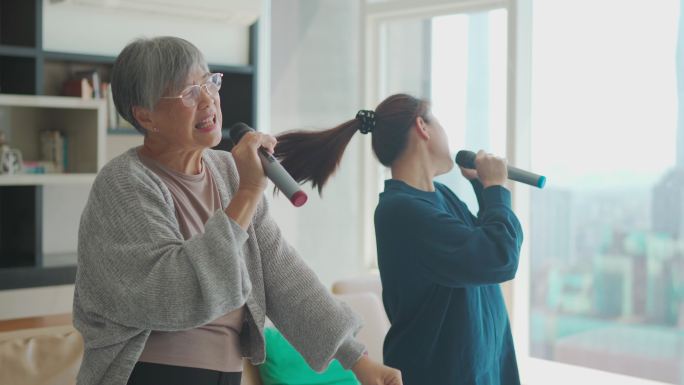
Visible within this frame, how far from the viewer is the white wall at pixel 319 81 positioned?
4.71 m

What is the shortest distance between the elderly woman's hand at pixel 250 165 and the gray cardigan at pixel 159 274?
0.27 ft

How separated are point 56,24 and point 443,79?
189cm

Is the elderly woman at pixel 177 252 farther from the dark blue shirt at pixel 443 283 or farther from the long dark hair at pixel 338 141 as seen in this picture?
the long dark hair at pixel 338 141

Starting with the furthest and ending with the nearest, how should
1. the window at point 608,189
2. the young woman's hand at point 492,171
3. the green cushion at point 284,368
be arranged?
the window at point 608,189, the green cushion at point 284,368, the young woman's hand at point 492,171

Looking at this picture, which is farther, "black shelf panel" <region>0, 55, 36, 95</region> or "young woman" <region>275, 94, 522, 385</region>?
"black shelf panel" <region>0, 55, 36, 95</region>

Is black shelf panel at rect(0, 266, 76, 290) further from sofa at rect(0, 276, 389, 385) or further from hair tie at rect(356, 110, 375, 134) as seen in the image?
hair tie at rect(356, 110, 375, 134)

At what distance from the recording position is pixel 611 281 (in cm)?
351

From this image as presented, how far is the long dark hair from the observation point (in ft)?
6.24

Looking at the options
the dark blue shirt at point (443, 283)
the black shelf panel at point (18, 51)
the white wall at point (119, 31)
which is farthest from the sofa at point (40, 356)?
the white wall at point (119, 31)

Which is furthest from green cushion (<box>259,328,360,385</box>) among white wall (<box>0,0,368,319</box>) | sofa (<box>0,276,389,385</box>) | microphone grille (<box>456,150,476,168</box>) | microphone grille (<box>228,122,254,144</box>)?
white wall (<box>0,0,368,319</box>)

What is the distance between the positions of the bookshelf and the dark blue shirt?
225 cm

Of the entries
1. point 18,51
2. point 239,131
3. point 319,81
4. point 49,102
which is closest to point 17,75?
point 18,51

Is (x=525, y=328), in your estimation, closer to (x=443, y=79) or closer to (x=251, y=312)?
(x=443, y=79)

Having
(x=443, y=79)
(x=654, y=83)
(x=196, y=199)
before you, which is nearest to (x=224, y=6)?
(x=443, y=79)
